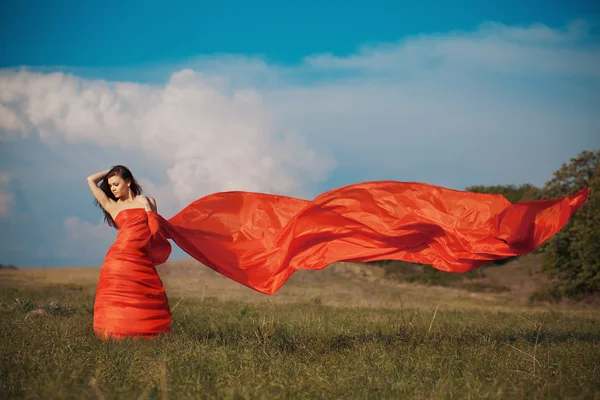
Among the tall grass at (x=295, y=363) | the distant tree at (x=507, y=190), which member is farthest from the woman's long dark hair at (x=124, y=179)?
the distant tree at (x=507, y=190)

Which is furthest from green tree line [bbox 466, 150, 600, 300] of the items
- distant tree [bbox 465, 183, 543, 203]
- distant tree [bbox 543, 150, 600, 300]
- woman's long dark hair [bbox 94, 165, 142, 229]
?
woman's long dark hair [bbox 94, 165, 142, 229]

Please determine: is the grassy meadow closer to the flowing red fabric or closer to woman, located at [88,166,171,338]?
woman, located at [88,166,171,338]

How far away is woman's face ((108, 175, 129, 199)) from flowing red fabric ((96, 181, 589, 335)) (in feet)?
1.51

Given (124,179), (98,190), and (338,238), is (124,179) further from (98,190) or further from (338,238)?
(338,238)

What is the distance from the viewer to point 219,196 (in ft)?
33.8

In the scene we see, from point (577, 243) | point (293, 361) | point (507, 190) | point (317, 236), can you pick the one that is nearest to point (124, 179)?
point (317, 236)

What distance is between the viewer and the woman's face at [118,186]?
990 cm

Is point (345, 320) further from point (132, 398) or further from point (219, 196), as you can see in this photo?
point (132, 398)

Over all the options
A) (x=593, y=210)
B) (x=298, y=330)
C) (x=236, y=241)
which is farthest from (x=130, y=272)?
(x=593, y=210)

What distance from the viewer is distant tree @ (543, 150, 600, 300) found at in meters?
27.6

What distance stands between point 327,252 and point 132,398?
5.04m

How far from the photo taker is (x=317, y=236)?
9.66 m

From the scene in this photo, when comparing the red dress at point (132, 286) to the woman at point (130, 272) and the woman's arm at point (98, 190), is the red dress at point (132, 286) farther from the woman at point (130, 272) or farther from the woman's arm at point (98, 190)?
Answer: the woman's arm at point (98, 190)

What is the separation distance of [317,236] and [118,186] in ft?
11.6
